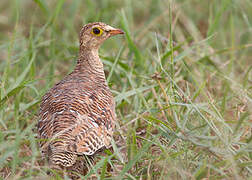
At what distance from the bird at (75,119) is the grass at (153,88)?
147 mm

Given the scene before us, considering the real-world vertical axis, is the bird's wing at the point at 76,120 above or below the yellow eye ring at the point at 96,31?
below

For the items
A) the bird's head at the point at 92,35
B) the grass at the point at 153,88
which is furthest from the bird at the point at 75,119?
the bird's head at the point at 92,35

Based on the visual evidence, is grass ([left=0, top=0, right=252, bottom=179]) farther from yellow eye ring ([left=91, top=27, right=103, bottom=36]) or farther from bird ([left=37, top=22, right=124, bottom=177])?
yellow eye ring ([left=91, top=27, right=103, bottom=36])

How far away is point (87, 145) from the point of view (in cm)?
343

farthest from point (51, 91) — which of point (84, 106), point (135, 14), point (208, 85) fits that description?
point (135, 14)

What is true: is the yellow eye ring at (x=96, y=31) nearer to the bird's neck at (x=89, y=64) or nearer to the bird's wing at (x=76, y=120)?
the bird's neck at (x=89, y=64)

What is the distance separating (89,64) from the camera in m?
4.59

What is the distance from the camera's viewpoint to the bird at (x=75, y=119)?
3.31 m

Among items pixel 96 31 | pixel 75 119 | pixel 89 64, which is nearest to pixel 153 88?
pixel 89 64

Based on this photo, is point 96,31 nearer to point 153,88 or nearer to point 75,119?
point 153,88

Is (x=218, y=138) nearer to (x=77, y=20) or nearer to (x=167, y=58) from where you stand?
(x=167, y=58)

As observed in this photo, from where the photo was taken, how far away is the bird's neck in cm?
451

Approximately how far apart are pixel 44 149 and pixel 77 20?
506cm

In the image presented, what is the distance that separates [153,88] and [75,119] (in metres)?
1.43
